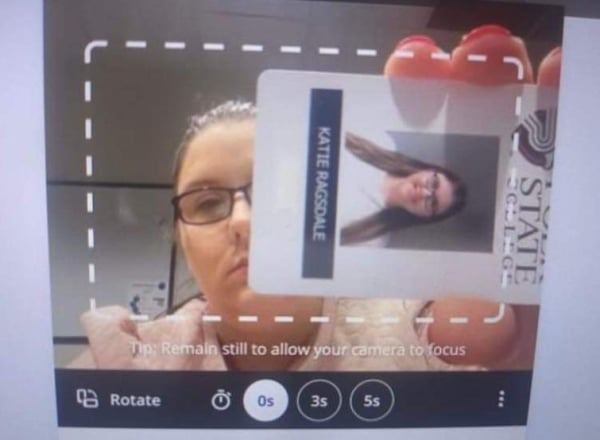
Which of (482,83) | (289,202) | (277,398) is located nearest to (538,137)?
(482,83)

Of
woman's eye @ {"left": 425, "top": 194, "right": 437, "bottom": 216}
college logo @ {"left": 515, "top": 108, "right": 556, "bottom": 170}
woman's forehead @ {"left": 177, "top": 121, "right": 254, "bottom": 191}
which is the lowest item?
woman's eye @ {"left": 425, "top": 194, "right": 437, "bottom": 216}

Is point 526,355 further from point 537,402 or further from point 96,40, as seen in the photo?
point 96,40

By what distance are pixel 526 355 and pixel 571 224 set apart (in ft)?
0.49

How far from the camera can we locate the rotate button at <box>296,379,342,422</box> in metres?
0.74

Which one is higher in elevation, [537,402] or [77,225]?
[77,225]

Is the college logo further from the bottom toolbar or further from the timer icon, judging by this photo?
the timer icon

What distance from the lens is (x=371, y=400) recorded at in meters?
0.75

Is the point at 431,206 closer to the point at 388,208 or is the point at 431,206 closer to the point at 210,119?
the point at 388,208

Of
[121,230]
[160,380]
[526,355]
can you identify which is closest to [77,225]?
[121,230]

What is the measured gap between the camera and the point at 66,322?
2.36 ft

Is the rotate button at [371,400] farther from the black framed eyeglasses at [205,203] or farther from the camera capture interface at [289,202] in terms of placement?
the black framed eyeglasses at [205,203]

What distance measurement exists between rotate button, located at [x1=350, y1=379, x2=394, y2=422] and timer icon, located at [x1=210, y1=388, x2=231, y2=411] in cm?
13

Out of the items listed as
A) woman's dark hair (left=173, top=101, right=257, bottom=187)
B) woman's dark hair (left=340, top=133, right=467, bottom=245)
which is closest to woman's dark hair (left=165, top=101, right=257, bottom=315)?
woman's dark hair (left=173, top=101, right=257, bottom=187)

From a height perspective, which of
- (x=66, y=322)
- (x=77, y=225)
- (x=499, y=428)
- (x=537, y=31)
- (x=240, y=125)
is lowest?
(x=499, y=428)
